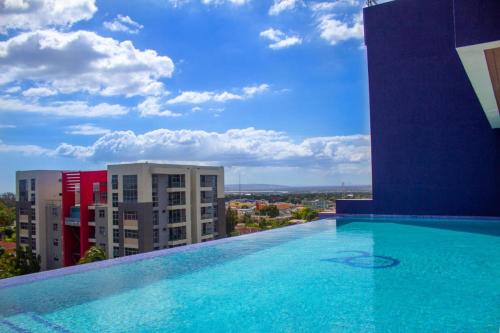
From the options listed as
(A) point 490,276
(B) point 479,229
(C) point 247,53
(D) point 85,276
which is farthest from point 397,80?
(D) point 85,276

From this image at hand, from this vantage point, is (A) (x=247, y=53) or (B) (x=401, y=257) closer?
(B) (x=401, y=257)

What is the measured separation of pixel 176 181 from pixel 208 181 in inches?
143

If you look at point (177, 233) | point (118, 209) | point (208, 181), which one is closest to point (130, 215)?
point (118, 209)

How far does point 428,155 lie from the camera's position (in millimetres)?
11656

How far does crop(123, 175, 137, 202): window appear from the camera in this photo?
86.4ft

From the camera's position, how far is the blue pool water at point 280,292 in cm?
351

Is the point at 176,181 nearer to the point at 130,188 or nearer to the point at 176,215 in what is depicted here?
the point at 176,215

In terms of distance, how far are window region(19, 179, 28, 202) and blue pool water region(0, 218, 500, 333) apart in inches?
1247

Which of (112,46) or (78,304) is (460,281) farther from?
(112,46)

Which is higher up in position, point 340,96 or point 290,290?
point 340,96

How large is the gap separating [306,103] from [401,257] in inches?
566

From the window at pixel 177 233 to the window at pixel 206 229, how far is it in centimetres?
202

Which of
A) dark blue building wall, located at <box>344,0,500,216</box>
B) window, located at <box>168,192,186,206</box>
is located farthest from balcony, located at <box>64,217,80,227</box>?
dark blue building wall, located at <box>344,0,500,216</box>

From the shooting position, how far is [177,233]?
28516mm
